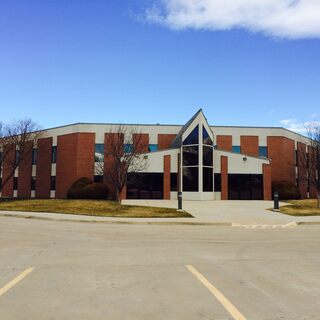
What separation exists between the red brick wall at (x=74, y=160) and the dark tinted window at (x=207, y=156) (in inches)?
569

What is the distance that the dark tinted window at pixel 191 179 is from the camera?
44.2 meters

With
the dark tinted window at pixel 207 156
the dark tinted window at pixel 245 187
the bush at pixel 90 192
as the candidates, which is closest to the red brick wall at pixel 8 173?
the bush at pixel 90 192

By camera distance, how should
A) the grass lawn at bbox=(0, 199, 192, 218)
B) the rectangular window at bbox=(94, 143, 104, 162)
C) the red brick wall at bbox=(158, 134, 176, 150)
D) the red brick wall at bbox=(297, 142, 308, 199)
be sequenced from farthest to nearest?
the red brick wall at bbox=(297, 142, 308, 199) → the red brick wall at bbox=(158, 134, 176, 150) → the rectangular window at bbox=(94, 143, 104, 162) → the grass lawn at bbox=(0, 199, 192, 218)

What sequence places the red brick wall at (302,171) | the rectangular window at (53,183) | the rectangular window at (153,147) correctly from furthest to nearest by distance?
1. the red brick wall at (302,171)
2. the rectangular window at (53,183)
3. the rectangular window at (153,147)

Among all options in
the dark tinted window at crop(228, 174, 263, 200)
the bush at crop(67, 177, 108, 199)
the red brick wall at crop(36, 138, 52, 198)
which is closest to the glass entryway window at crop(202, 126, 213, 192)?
the dark tinted window at crop(228, 174, 263, 200)

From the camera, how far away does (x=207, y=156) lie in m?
45.3

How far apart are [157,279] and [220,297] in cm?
177

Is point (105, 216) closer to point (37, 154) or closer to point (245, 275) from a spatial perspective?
point (245, 275)

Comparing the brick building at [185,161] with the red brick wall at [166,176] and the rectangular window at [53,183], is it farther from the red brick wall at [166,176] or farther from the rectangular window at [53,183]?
the rectangular window at [53,183]

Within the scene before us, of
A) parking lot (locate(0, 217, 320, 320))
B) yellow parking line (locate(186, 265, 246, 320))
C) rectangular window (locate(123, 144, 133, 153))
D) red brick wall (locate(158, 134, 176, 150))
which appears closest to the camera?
yellow parking line (locate(186, 265, 246, 320))

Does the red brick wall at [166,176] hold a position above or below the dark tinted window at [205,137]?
below

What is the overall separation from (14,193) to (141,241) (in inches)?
1923

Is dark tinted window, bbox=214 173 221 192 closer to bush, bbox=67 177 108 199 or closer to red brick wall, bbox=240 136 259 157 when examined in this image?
red brick wall, bbox=240 136 259 157

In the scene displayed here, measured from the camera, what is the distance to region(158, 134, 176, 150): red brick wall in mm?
53562
